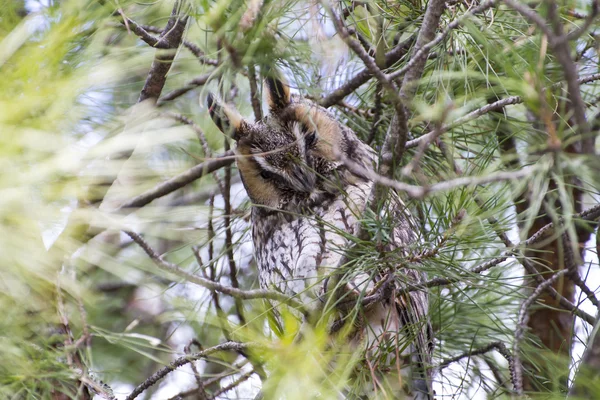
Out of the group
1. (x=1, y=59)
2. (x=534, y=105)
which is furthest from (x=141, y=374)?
(x=534, y=105)

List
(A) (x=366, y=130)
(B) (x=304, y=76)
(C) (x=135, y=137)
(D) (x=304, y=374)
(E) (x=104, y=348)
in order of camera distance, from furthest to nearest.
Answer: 1. (E) (x=104, y=348)
2. (A) (x=366, y=130)
3. (B) (x=304, y=76)
4. (C) (x=135, y=137)
5. (D) (x=304, y=374)

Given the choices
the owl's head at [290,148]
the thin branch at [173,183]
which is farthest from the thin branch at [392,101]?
the thin branch at [173,183]

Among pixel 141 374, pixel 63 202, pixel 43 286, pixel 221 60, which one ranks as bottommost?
pixel 141 374

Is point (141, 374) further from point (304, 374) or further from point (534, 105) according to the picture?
point (534, 105)

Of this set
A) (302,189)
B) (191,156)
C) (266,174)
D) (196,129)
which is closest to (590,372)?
(191,156)

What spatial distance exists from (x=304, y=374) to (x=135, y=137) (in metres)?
0.52

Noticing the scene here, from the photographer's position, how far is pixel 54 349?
140cm

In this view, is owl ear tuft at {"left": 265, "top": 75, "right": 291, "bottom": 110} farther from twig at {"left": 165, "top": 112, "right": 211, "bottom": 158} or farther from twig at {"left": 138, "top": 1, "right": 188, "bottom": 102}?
twig at {"left": 138, "top": 1, "right": 188, "bottom": 102}

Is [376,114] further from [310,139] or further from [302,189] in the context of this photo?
[302,189]

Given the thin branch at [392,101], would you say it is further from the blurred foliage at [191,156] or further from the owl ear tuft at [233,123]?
the owl ear tuft at [233,123]

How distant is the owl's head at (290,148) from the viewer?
188cm

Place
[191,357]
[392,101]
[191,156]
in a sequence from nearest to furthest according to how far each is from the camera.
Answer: [392,101], [191,357], [191,156]

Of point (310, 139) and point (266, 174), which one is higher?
point (310, 139)

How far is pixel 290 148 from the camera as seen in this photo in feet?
6.12
